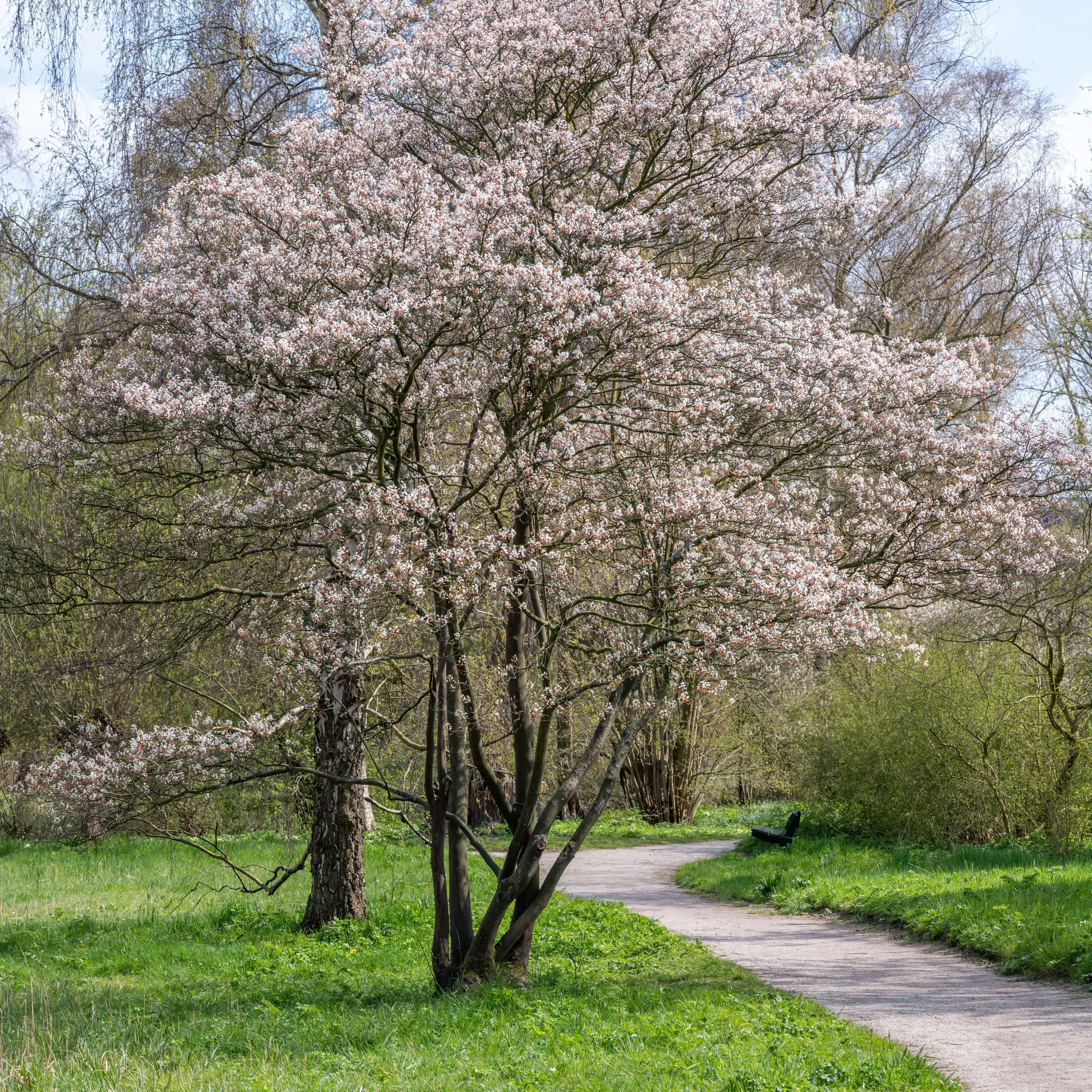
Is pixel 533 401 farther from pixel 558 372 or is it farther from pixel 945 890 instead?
pixel 945 890

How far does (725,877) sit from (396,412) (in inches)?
323

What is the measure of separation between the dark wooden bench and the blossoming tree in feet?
20.2

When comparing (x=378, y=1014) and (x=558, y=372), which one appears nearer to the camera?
(x=378, y=1014)

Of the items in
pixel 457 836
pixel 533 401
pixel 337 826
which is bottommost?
pixel 337 826

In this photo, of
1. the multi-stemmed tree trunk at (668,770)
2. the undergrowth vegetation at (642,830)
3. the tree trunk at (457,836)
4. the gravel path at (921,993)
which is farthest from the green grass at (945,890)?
the multi-stemmed tree trunk at (668,770)

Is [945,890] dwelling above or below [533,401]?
below

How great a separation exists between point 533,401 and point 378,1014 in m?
3.90

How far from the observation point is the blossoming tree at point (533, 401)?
6.77 m

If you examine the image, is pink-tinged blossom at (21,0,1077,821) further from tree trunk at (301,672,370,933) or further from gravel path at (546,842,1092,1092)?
gravel path at (546,842,1092,1092)

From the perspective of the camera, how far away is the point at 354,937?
9586 millimetres

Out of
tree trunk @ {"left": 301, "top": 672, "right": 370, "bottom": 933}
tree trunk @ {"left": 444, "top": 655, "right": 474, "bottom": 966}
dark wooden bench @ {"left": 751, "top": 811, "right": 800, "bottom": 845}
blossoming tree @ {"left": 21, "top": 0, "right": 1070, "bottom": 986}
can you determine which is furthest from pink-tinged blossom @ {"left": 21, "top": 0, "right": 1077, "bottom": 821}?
dark wooden bench @ {"left": 751, "top": 811, "right": 800, "bottom": 845}

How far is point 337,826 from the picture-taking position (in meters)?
10.0

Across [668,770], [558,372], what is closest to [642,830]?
[668,770]

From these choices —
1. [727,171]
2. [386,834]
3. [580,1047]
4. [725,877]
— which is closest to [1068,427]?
[727,171]
